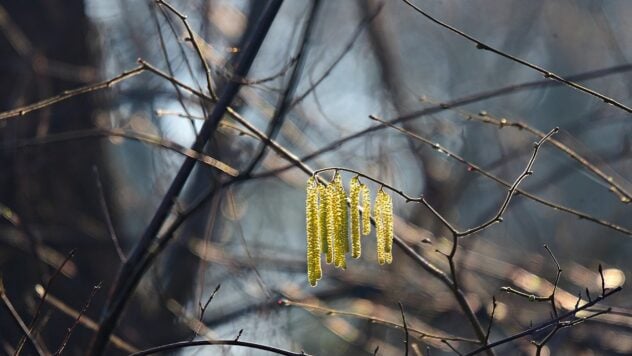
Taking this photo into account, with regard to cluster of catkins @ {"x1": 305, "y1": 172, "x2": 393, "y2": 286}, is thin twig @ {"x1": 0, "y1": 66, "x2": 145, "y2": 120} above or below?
above

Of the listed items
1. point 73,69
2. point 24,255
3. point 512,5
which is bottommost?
point 24,255

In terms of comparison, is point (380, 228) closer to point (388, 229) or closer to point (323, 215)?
point (388, 229)

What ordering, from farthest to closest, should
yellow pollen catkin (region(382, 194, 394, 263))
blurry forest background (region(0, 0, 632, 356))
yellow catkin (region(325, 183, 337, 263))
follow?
1. blurry forest background (region(0, 0, 632, 356))
2. yellow pollen catkin (region(382, 194, 394, 263))
3. yellow catkin (region(325, 183, 337, 263))

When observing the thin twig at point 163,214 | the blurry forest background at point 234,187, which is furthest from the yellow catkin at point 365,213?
the blurry forest background at point 234,187

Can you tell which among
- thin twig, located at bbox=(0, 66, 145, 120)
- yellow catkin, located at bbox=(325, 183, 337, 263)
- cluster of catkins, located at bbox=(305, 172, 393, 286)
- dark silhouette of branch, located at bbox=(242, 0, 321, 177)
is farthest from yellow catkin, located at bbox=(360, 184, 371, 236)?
thin twig, located at bbox=(0, 66, 145, 120)

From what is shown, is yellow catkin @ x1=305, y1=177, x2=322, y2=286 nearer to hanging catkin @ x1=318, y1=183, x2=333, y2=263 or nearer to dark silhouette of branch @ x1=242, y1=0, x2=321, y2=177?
hanging catkin @ x1=318, y1=183, x2=333, y2=263

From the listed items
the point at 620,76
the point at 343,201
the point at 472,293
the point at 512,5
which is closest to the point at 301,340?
the point at 472,293

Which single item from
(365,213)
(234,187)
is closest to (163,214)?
(365,213)

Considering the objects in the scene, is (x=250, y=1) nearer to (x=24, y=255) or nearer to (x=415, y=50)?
(x=24, y=255)

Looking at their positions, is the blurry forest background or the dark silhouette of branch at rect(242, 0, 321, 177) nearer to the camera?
the dark silhouette of branch at rect(242, 0, 321, 177)
